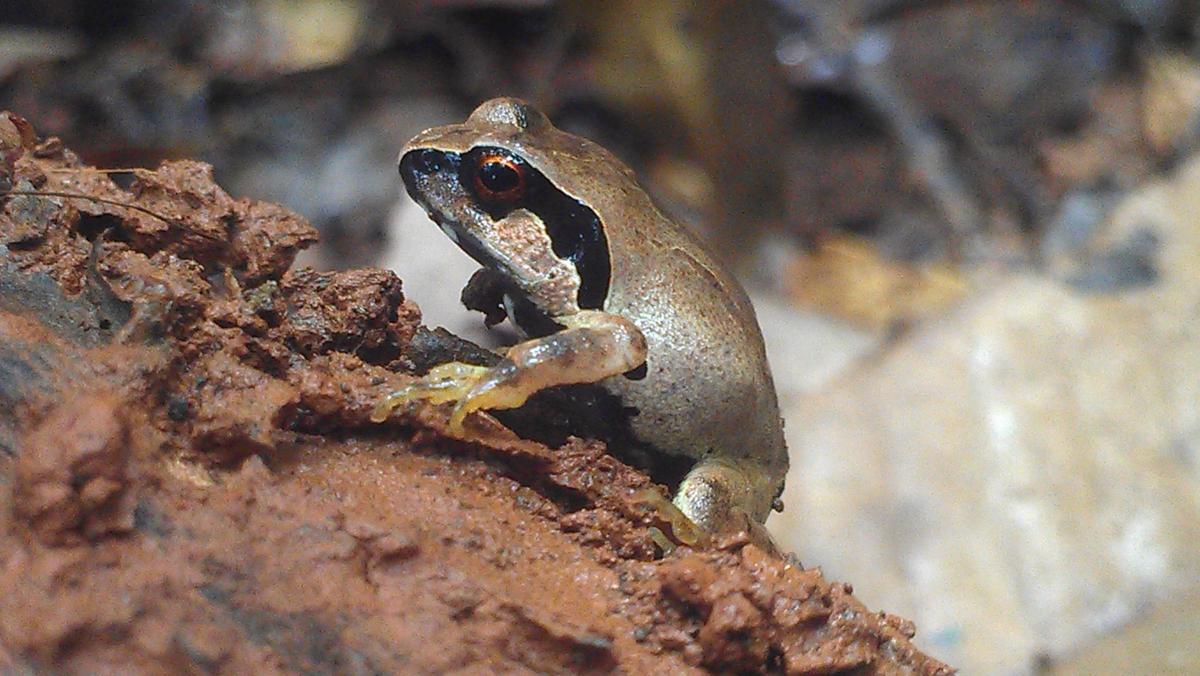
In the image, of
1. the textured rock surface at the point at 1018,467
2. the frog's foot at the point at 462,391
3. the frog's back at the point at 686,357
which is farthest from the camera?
the textured rock surface at the point at 1018,467

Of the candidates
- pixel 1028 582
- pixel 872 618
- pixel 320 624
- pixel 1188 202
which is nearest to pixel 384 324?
pixel 320 624

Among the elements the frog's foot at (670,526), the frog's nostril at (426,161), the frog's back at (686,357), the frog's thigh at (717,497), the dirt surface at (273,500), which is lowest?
the dirt surface at (273,500)

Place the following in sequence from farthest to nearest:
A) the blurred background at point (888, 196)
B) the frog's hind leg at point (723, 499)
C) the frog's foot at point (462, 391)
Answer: the blurred background at point (888, 196) < the frog's hind leg at point (723, 499) < the frog's foot at point (462, 391)

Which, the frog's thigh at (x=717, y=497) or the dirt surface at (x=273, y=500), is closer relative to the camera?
the dirt surface at (x=273, y=500)

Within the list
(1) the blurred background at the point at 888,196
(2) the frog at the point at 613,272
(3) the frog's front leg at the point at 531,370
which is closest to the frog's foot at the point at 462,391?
(3) the frog's front leg at the point at 531,370

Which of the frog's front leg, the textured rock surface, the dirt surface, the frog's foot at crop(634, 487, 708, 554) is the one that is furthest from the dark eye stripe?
the textured rock surface

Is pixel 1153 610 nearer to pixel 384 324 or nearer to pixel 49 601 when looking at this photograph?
pixel 384 324

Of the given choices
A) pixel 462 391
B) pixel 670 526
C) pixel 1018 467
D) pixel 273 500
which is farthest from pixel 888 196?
pixel 273 500

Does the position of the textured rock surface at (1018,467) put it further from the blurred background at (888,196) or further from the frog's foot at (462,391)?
the frog's foot at (462,391)

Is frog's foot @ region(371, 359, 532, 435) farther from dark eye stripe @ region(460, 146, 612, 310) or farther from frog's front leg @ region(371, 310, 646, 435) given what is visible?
dark eye stripe @ region(460, 146, 612, 310)
